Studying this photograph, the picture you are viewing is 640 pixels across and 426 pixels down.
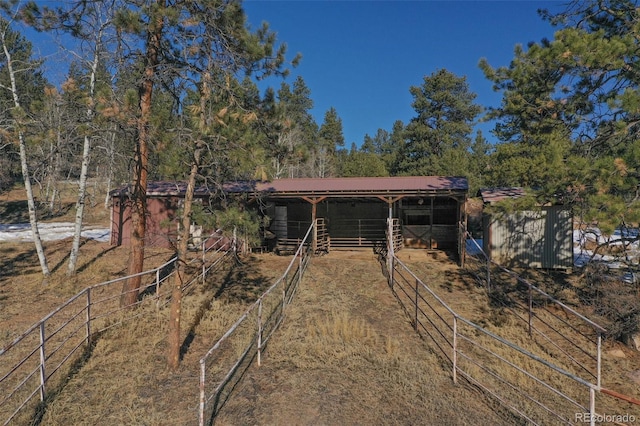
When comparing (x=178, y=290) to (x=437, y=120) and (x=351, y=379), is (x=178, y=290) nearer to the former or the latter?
(x=351, y=379)

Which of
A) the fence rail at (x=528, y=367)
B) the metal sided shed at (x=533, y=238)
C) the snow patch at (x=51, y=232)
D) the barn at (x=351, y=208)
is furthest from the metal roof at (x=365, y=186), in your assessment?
the snow patch at (x=51, y=232)

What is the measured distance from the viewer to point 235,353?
7.07m

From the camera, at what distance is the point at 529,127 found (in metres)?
11.0

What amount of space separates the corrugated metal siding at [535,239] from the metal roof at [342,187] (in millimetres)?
2303

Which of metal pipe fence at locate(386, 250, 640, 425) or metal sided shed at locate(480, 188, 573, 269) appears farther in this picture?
metal sided shed at locate(480, 188, 573, 269)

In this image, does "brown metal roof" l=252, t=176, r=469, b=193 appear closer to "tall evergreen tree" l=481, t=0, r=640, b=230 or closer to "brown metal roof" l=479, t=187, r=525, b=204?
"brown metal roof" l=479, t=187, r=525, b=204

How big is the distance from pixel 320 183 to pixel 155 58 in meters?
9.94

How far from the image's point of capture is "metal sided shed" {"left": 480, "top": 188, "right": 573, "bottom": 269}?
1353cm

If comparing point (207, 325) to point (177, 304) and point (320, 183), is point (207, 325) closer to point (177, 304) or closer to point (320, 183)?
point (177, 304)

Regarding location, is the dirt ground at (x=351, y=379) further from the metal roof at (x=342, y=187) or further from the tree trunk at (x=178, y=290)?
the metal roof at (x=342, y=187)

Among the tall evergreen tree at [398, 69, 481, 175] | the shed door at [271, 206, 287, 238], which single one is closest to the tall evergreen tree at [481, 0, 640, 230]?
the shed door at [271, 206, 287, 238]

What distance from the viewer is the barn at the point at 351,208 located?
15078 mm

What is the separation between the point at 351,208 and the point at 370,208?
975 millimetres

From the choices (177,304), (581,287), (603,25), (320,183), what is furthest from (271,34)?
(581,287)
